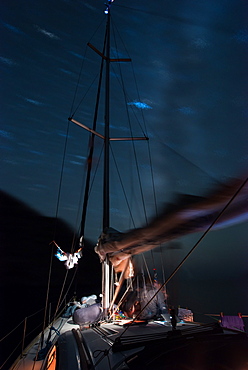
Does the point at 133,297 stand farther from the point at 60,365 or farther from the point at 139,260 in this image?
the point at 60,365

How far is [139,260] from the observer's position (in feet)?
23.1

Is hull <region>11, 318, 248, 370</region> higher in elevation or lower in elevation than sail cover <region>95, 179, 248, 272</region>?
lower

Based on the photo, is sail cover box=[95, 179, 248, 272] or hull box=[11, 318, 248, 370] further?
sail cover box=[95, 179, 248, 272]

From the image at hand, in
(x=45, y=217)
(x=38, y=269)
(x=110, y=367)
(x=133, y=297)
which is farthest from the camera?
(x=45, y=217)

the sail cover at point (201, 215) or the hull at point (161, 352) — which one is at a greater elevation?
the sail cover at point (201, 215)

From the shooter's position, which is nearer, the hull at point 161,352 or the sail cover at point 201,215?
the hull at point 161,352

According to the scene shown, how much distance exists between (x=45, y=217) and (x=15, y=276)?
78.3ft

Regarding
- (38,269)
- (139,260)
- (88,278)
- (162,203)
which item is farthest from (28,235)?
(162,203)

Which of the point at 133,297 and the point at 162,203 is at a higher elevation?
the point at 162,203

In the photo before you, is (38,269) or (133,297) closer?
(133,297)

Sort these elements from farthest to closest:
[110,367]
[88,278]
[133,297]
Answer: [88,278] < [133,297] < [110,367]

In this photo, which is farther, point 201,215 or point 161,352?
point 201,215

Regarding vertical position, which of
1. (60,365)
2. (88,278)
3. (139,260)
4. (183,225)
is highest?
(183,225)

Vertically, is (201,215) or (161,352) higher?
(201,215)
